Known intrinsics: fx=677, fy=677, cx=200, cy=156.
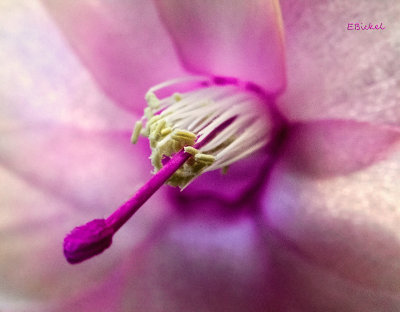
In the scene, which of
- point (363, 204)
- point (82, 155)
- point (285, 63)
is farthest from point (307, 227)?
point (82, 155)

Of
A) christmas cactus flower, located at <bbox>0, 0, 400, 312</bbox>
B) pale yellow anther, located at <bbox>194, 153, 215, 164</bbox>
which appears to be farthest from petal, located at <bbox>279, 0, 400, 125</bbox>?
pale yellow anther, located at <bbox>194, 153, 215, 164</bbox>

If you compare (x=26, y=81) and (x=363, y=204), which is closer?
(x=363, y=204)

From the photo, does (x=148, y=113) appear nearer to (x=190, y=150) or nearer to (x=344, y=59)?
(x=190, y=150)

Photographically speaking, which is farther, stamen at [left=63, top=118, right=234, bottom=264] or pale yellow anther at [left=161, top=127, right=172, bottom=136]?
pale yellow anther at [left=161, top=127, right=172, bottom=136]

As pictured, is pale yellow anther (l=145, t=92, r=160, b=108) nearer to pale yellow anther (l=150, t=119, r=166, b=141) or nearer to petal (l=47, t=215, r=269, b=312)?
pale yellow anther (l=150, t=119, r=166, b=141)

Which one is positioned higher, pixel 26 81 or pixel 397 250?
pixel 26 81

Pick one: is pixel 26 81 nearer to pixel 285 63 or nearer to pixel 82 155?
pixel 82 155

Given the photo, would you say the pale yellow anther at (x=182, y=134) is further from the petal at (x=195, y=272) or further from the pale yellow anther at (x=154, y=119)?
the petal at (x=195, y=272)
